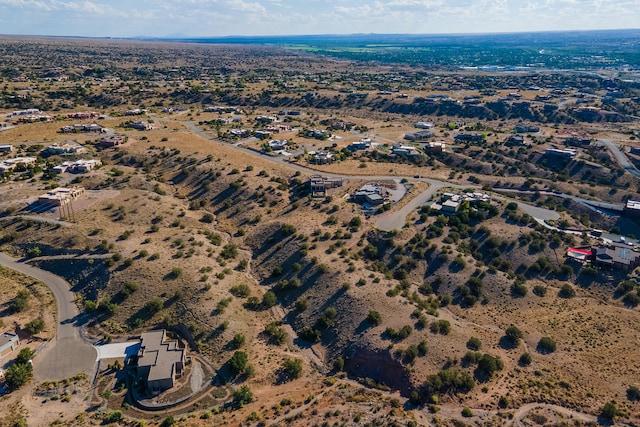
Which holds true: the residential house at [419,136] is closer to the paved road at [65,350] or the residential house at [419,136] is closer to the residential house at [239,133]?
the residential house at [239,133]

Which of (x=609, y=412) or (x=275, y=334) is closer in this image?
(x=609, y=412)

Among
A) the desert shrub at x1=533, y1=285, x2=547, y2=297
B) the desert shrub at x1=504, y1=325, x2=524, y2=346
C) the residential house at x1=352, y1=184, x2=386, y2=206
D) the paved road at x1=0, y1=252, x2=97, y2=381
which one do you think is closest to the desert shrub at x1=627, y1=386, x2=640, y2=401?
the desert shrub at x1=504, y1=325, x2=524, y2=346

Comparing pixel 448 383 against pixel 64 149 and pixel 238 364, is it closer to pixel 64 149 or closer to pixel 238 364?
pixel 238 364

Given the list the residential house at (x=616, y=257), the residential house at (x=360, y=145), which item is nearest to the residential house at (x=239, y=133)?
the residential house at (x=360, y=145)

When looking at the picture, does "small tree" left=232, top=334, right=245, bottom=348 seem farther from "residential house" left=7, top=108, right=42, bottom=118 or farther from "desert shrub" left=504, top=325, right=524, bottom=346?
"residential house" left=7, top=108, right=42, bottom=118

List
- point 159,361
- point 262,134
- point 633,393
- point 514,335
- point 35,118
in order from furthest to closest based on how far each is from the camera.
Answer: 1. point 35,118
2. point 262,134
3. point 514,335
4. point 159,361
5. point 633,393

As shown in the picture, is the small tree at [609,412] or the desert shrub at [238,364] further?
the desert shrub at [238,364]

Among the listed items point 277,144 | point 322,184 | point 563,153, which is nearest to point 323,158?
point 277,144
